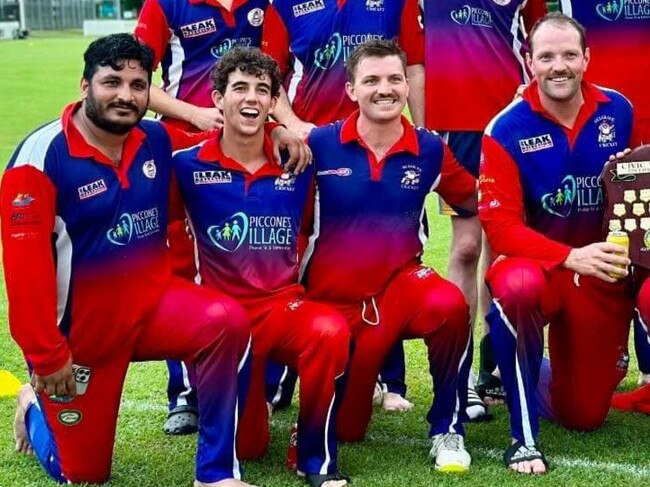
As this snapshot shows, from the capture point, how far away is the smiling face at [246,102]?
189 inches

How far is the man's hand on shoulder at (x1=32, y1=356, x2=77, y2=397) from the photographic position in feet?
14.1

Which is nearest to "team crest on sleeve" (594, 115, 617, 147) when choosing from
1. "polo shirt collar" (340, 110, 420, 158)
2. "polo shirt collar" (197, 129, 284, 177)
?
"polo shirt collar" (340, 110, 420, 158)

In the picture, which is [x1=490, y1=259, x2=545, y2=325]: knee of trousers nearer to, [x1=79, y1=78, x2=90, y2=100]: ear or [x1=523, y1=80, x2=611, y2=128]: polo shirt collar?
[x1=523, y1=80, x2=611, y2=128]: polo shirt collar

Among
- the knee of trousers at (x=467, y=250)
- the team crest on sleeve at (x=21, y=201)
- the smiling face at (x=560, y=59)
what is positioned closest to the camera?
the team crest on sleeve at (x=21, y=201)

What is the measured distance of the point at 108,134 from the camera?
4.50 meters

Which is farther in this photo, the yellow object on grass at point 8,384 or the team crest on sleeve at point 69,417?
the yellow object on grass at point 8,384

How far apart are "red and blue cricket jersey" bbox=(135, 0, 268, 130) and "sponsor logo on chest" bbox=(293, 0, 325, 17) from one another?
188mm

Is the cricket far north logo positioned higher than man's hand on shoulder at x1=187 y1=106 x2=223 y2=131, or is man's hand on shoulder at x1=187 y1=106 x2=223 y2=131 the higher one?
the cricket far north logo

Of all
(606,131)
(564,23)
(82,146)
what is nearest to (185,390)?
(82,146)

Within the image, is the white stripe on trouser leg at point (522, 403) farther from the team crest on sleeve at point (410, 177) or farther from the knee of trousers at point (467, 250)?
the knee of trousers at point (467, 250)

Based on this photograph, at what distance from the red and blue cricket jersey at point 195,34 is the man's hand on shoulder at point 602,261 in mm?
1976

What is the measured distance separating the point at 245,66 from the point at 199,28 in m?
0.83

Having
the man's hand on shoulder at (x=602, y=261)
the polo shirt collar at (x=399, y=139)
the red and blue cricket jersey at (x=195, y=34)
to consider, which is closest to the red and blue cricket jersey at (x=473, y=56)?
the polo shirt collar at (x=399, y=139)

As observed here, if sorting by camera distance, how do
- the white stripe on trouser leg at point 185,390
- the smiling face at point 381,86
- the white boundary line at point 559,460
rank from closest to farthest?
the white boundary line at point 559,460 < the smiling face at point 381,86 < the white stripe on trouser leg at point 185,390
